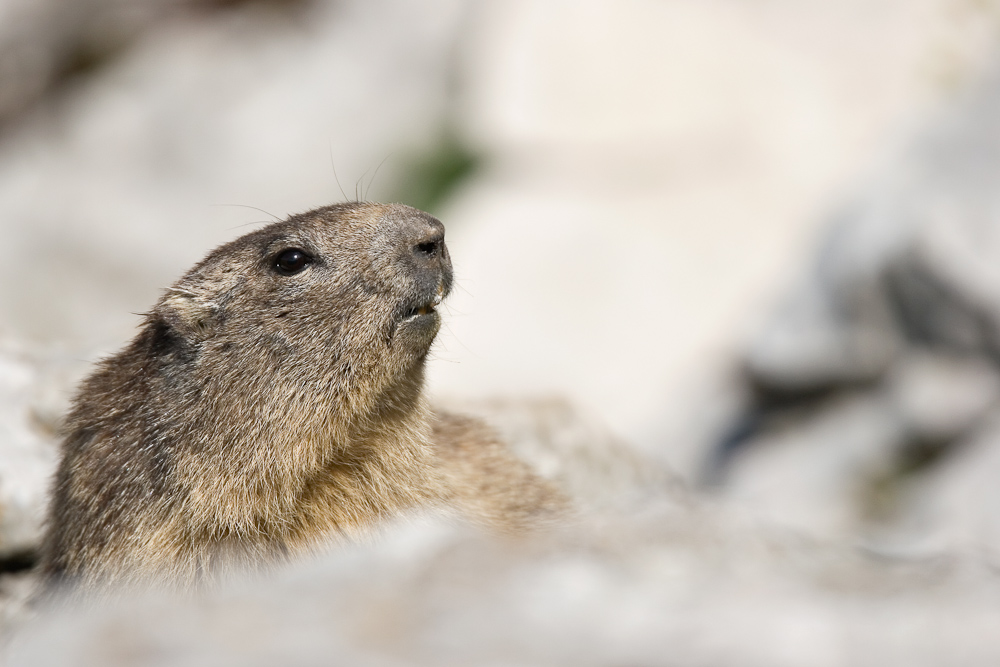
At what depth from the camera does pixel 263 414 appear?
5.54 meters

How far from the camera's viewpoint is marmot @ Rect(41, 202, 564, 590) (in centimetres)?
537

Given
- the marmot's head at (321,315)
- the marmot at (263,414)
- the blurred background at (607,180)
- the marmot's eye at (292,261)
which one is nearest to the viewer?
the marmot at (263,414)

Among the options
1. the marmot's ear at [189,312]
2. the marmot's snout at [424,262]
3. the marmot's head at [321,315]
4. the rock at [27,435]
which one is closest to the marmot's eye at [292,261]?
the marmot's head at [321,315]

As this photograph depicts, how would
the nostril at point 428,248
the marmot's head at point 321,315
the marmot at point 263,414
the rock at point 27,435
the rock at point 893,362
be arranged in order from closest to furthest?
1. the marmot at point 263,414
2. the marmot's head at point 321,315
3. the nostril at point 428,248
4. the rock at point 27,435
5. the rock at point 893,362

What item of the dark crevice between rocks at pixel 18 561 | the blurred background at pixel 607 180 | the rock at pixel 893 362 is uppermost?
the blurred background at pixel 607 180

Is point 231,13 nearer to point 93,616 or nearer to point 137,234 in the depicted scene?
point 137,234

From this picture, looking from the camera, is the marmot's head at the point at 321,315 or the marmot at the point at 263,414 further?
the marmot's head at the point at 321,315

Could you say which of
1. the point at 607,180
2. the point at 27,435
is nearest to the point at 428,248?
the point at 27,435

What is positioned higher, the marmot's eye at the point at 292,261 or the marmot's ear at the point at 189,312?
the marmot's eye at the point at 292,261

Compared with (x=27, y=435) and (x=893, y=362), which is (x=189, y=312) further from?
(x=893, y=362)

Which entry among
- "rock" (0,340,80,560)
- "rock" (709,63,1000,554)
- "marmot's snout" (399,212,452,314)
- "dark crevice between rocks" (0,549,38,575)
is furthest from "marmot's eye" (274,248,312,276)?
"rock" (709,63,1000,554)

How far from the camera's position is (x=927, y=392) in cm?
1086

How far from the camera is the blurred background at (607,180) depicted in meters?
11.6

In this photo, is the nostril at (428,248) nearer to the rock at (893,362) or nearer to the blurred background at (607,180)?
the rock at (893,362)
